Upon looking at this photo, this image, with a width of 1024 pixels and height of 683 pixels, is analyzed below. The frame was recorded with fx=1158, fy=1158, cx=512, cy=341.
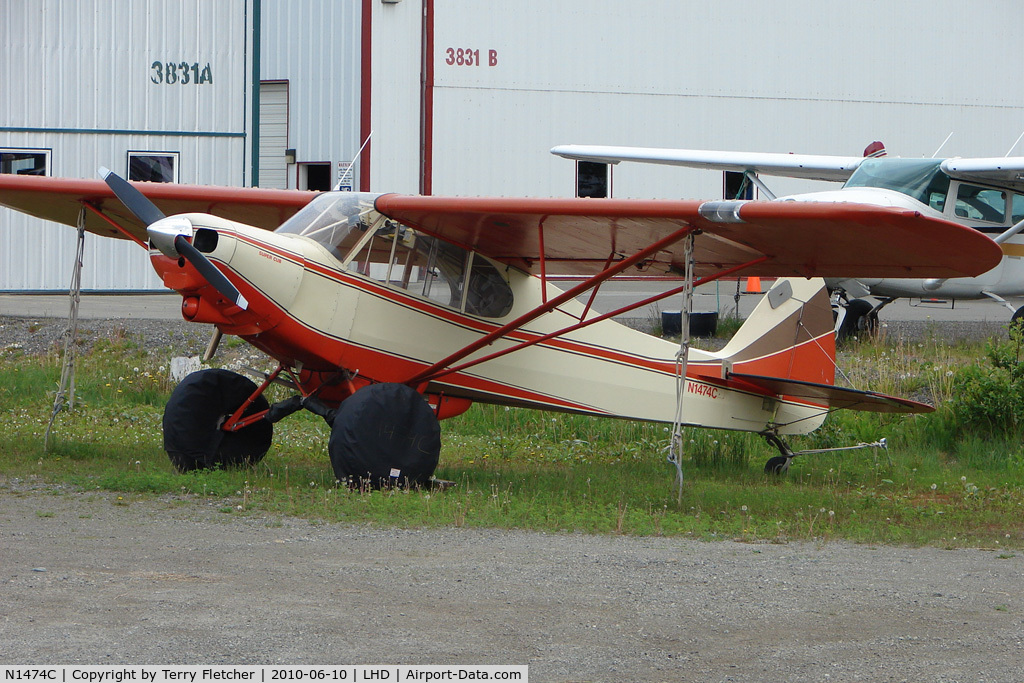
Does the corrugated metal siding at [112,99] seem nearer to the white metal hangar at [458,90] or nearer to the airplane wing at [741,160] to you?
the white metal hangar at [458,90]


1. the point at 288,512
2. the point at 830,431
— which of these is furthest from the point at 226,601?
the point at 830,431

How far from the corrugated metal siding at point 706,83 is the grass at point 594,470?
9606 mm

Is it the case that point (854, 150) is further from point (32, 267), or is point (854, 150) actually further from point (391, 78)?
point (32, 267)

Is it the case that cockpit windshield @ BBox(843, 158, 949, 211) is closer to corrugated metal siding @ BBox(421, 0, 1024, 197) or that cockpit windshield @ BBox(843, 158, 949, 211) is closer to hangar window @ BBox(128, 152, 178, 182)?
corrugated metal siding @ BBox(421, 0, 1024, 197)

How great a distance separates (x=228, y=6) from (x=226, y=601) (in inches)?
727

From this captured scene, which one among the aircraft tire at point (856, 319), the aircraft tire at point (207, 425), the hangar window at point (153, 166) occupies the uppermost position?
the hangar window at point (153, 166)

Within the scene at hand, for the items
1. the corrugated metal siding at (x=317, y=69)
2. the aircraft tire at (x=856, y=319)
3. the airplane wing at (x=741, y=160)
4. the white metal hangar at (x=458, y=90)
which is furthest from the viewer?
the corrugated metal siding at (x=317, y=69)

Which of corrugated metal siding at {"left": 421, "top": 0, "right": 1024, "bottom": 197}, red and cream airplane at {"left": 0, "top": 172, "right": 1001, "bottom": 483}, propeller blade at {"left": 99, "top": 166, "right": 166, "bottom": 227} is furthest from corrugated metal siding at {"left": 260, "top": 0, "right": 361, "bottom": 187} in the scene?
propeller blade at {"left": 99, "top": 166, "right": 166, "bottom": 227}

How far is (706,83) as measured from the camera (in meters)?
24.7

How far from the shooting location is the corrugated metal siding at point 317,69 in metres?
23.8

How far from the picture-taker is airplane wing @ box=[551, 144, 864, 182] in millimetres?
18688

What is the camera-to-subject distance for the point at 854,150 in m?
25.8

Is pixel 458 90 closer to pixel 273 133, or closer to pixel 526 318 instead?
pixel 273 133

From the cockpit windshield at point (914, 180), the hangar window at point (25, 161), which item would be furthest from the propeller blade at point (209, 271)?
the hangar window at point (25, 161)
